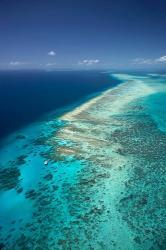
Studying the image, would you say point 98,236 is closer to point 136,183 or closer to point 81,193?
point 81,193

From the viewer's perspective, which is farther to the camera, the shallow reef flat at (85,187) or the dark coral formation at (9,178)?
the dark coral formation at (9,178)

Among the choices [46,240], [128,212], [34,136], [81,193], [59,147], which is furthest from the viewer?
[34,136]

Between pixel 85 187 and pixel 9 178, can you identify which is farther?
pixel 9 178

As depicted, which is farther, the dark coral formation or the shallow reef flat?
the dark coral formation

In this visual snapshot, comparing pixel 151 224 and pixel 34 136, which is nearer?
pixel 151 224

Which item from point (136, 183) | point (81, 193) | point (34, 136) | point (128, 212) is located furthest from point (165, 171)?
point (34, 136)

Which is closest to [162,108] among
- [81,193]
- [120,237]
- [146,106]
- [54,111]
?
[146,106]

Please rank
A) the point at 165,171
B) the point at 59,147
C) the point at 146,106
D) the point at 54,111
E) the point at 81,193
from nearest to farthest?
the point at 81,193, the point at 165,171, the point at 59,147, the point at 54,111, the point at 146,106
